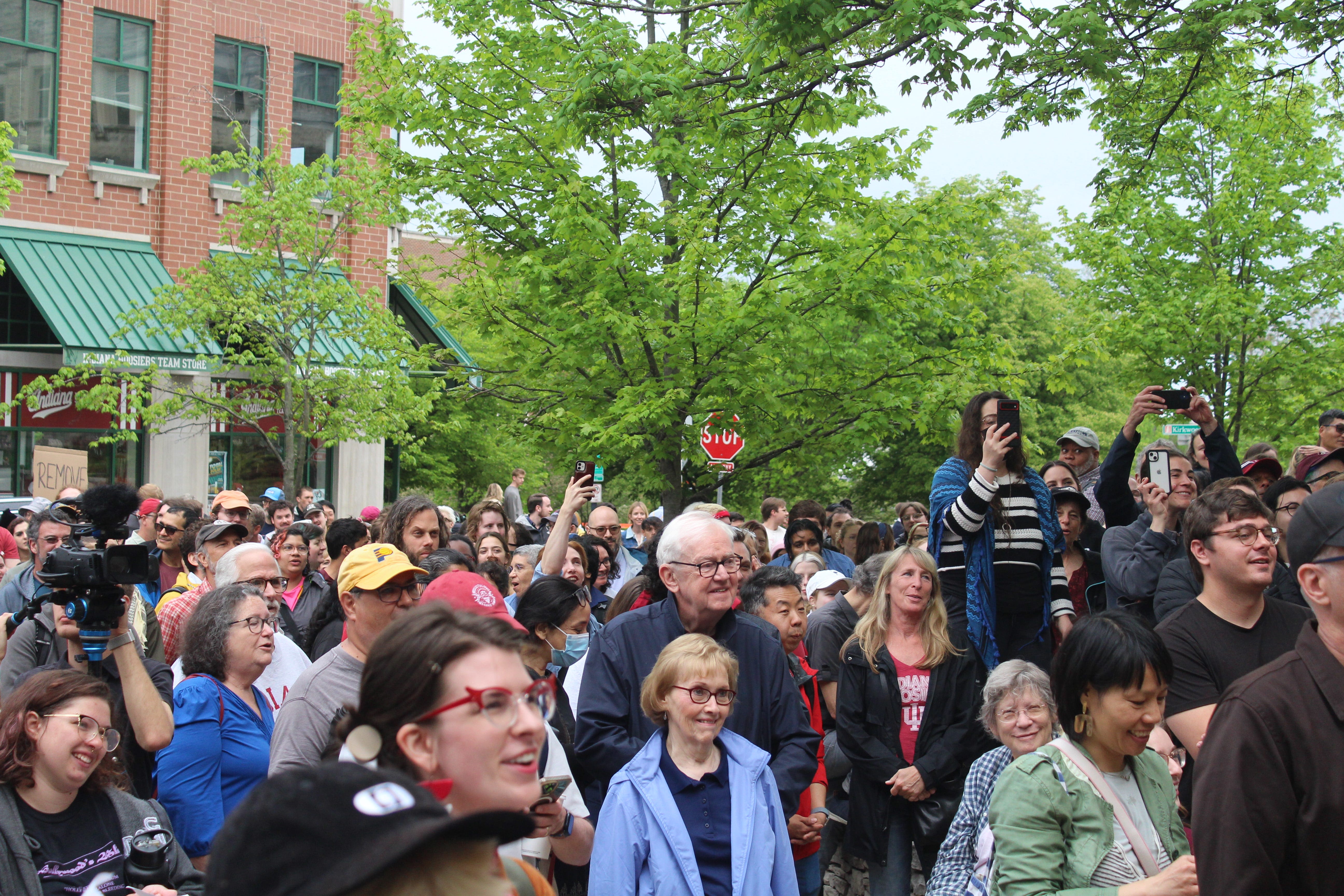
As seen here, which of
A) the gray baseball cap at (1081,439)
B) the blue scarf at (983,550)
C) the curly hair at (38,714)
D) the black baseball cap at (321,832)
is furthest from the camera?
the gray baseball cap at (1081,439)

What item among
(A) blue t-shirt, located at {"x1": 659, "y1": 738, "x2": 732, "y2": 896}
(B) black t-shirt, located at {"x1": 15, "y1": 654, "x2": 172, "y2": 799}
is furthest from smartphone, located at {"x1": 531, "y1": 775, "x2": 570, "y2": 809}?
(B) black t-shirt, located at {"x1": 15, "y1": 654, "x2": 172, "y2": 799}

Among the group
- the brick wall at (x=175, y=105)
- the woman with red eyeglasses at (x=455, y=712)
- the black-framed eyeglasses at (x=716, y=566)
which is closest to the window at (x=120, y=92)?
the brick wall at (x=175, y=105)

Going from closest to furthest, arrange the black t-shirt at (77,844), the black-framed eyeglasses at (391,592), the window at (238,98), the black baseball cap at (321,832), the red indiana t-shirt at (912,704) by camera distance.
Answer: the black baseball cap at (321,832)
the black t-shirt at (77,844)
the black-framed eyeglasses at (391,592)
the red indiana t-shirt at (912,704)
the window at (238,98)

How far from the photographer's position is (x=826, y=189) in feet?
39.2

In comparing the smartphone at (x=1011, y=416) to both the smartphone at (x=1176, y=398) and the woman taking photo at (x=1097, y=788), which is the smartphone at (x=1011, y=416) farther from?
the woman taking photo at (x=1097, y=788)

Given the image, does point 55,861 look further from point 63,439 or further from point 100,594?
point 63,439

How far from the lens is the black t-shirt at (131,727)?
4441mm

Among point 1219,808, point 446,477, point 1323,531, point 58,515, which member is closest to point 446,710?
point 1219,808

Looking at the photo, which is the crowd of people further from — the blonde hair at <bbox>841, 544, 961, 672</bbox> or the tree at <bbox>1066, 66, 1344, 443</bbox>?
the tree at <bbox>1066, 66, 1344, 443</bbox>

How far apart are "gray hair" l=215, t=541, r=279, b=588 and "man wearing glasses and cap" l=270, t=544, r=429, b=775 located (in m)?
1.19

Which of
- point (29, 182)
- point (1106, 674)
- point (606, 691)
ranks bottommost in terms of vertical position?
point (606, 691)

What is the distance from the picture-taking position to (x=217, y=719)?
436cm

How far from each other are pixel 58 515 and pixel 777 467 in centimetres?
1012

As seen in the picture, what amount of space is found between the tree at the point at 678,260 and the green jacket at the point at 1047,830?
319 inches
